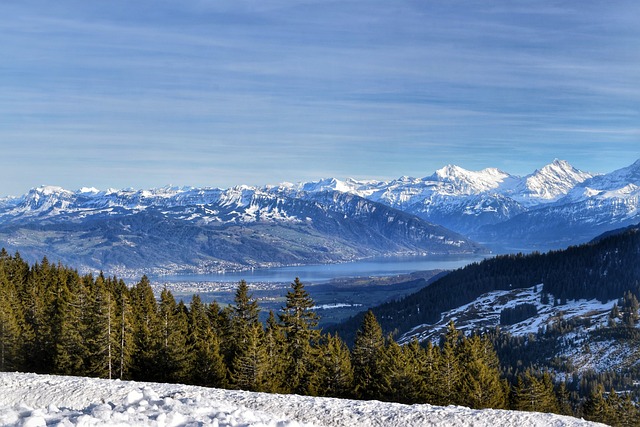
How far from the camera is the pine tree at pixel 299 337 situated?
43.7 meters

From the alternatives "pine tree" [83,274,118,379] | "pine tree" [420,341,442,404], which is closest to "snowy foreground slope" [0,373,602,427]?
"pine tree" [83,274,118,379]

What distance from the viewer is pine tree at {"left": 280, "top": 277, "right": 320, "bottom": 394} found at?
1721 inches

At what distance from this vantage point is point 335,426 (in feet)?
76.7

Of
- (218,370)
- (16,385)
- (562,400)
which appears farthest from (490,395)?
(562,400)

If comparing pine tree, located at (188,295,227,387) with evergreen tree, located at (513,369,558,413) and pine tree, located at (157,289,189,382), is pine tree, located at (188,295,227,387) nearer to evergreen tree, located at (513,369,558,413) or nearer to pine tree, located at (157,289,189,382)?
pine tree, located at (157,289,189,382)

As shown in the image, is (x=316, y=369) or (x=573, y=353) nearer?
(x=316, y=369)

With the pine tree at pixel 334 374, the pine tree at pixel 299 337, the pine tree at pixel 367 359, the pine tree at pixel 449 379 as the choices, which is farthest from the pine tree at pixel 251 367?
the pine tree at pixel 449 379

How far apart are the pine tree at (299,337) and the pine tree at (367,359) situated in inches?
164

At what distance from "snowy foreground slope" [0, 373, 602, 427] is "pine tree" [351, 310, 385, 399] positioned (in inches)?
751

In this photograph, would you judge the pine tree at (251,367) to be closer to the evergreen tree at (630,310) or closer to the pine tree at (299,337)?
the pine tree at (299,337)

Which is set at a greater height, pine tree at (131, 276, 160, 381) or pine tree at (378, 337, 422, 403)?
pine tree at (131, 276, 160, 381)

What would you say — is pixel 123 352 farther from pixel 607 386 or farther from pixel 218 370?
pixel 607 386

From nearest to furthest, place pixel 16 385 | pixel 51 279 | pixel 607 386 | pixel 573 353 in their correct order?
pixel 16 385
pixel 51 279
pixel 607 386
pixel 573 353

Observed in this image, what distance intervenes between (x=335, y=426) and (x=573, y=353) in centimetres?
16184
